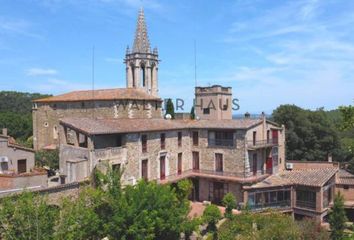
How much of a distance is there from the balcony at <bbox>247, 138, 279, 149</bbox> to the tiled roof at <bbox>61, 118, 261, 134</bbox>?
73.3 inches

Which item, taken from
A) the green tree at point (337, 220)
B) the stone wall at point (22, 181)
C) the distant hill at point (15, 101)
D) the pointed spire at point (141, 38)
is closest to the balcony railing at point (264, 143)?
the green tree at point (337, 220)

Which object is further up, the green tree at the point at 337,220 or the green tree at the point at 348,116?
the green tree at the point at 348,116

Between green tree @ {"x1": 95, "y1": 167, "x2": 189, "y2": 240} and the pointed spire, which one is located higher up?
the pointed spire

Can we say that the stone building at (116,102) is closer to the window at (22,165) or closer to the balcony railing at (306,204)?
the window at (22,165)

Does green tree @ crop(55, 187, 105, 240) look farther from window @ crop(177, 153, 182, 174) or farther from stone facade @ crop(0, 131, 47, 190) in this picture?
window @ crop(177, 153, 182, 174)

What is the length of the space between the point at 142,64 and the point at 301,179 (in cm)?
2927

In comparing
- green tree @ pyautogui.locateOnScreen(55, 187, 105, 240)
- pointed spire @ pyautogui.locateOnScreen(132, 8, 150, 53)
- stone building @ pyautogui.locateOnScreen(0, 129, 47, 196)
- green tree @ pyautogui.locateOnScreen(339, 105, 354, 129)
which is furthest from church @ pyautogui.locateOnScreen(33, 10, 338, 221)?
green tree @ pyautogui.locateOnScreen(339, 105, 354, 129)

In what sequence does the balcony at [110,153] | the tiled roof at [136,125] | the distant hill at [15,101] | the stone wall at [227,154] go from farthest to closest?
1. the distant hill at [15,101]
2. the stone wall at [227,154]
3. the tiled roof at [136,125]
4. the balcony at [110,153]

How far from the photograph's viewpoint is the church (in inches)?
1091

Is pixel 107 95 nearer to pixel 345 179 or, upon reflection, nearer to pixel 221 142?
pixel 221 142

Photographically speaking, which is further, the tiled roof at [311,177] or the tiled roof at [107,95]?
the tiled roof at [107,95]

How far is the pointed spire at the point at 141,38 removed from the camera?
52.7 meters

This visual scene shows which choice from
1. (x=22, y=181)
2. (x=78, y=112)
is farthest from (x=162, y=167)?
(x=78, y=112)

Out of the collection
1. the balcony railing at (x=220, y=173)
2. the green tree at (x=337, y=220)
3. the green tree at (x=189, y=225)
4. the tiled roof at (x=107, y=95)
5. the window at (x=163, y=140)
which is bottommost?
the green tree at (x=337, y=220)
